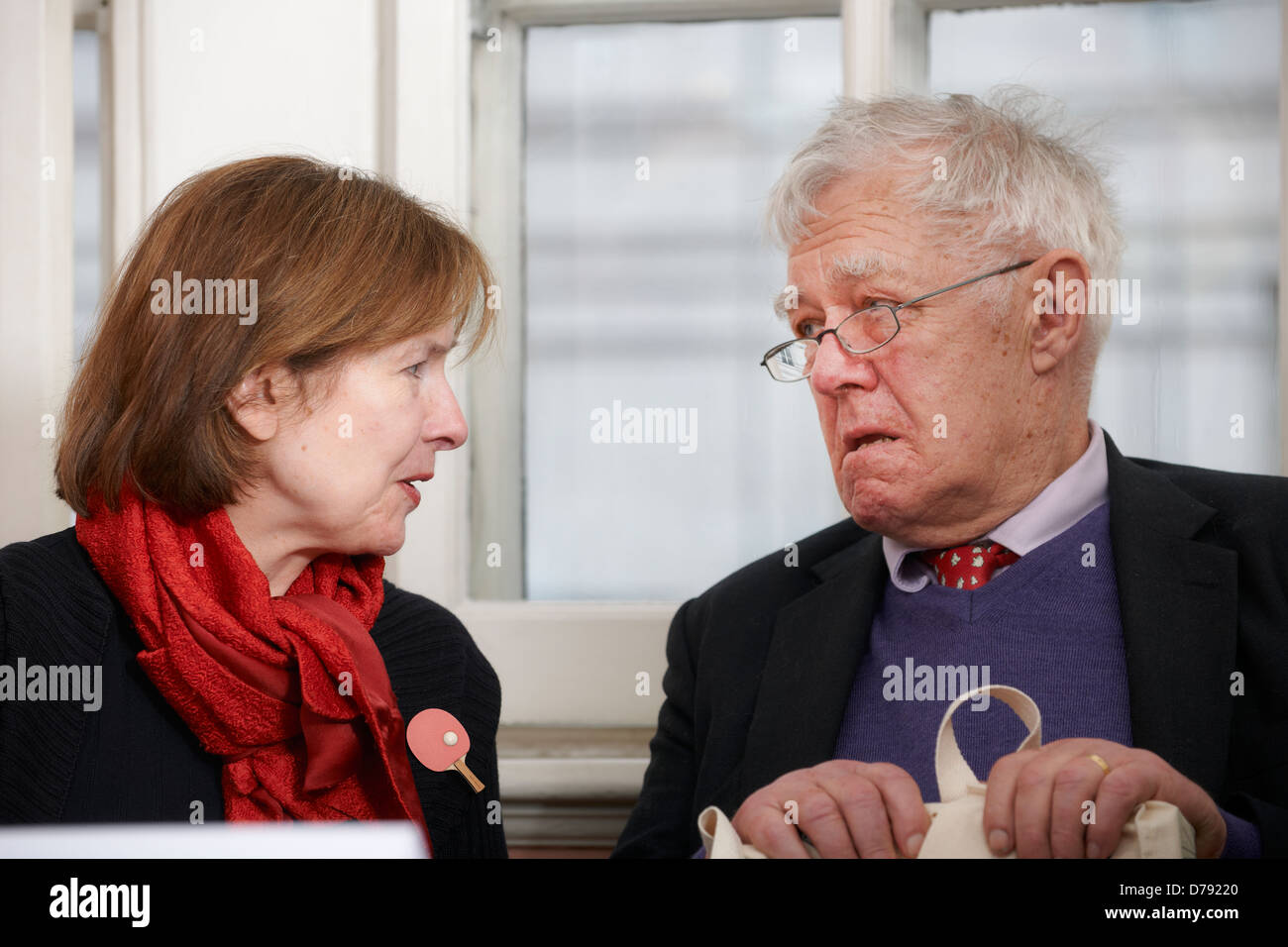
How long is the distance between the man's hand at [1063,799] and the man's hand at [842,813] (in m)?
0.06

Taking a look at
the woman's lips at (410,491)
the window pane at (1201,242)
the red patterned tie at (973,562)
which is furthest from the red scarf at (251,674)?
the window pane at (1201,242)

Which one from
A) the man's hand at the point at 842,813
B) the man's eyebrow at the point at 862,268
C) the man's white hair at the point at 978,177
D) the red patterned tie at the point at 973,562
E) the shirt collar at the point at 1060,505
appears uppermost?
the man's white hair at the point at 978,177

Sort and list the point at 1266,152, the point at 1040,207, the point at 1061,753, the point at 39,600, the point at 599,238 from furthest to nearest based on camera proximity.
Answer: the point at 599,238, the point at 1266,152, the point at 1040,207, the point at 39,600, the point at 1061,753

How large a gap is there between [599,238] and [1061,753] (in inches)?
30.2

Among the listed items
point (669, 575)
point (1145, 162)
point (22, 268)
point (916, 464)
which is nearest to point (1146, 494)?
point (916, 464)

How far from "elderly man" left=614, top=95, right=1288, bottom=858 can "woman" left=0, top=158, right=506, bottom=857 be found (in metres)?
0.34

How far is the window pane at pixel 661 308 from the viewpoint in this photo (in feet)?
4.44

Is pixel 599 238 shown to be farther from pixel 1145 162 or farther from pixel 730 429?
pixel 1145 162

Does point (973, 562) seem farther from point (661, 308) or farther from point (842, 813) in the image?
point (661, 308)

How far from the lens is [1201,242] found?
1285mm

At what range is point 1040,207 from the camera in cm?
116

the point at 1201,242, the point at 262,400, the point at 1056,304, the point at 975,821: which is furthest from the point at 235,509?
the point at 1201,242

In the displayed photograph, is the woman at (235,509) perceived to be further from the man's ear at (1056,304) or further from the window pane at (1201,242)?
the window pane at (1201,242)

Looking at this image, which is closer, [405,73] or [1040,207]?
[1040,207]
